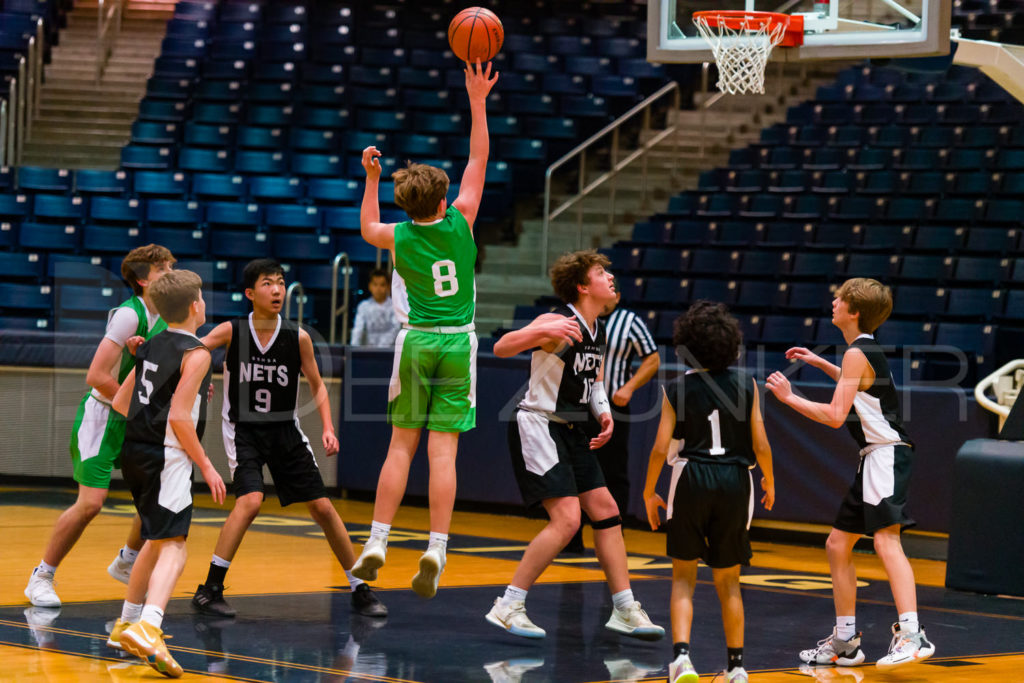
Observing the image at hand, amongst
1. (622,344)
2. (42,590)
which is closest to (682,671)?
(42,590)

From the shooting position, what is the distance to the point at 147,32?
20.5 m

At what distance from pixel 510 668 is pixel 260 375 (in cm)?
225

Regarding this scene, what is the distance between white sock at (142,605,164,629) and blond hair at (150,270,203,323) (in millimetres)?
1238

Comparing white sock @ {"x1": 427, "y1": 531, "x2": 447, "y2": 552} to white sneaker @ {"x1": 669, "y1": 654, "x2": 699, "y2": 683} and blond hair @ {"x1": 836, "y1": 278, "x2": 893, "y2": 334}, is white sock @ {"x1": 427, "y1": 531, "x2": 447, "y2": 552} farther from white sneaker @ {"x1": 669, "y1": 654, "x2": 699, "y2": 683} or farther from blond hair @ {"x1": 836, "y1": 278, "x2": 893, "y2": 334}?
blond hair @ {"x1": 836, "y1": 278, "x2": 893, "y2": 334}

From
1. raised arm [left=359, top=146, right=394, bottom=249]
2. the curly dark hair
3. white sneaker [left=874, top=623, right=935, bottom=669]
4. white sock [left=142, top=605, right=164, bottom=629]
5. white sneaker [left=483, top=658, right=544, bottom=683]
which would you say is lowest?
white sneaker [left=483, top=658, right=544, bottom=683]

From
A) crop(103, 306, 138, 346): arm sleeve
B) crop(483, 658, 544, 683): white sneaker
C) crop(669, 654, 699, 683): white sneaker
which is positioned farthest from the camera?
crop(103, 306, 138, 346): arm sleeve

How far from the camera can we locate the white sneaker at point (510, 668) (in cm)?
570

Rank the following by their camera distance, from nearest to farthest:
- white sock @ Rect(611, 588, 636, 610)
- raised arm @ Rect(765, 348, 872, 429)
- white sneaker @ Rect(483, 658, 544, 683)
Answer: white sneaker @ Rect(483, 658, 544, 683)
raised arm @ Rect(765, 348, 872, 429)
white sock @ Rect(611, 588, 636, 610)

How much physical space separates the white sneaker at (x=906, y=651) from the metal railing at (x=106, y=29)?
52.0 ft

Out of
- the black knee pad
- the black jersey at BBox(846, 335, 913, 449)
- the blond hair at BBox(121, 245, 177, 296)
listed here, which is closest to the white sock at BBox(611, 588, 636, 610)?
the black knee pad

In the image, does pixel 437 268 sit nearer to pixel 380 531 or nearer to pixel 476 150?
pixel 476 150

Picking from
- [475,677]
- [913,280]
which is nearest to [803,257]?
[913,280]

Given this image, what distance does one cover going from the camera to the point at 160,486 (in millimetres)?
5848

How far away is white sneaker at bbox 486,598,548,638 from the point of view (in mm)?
6492
